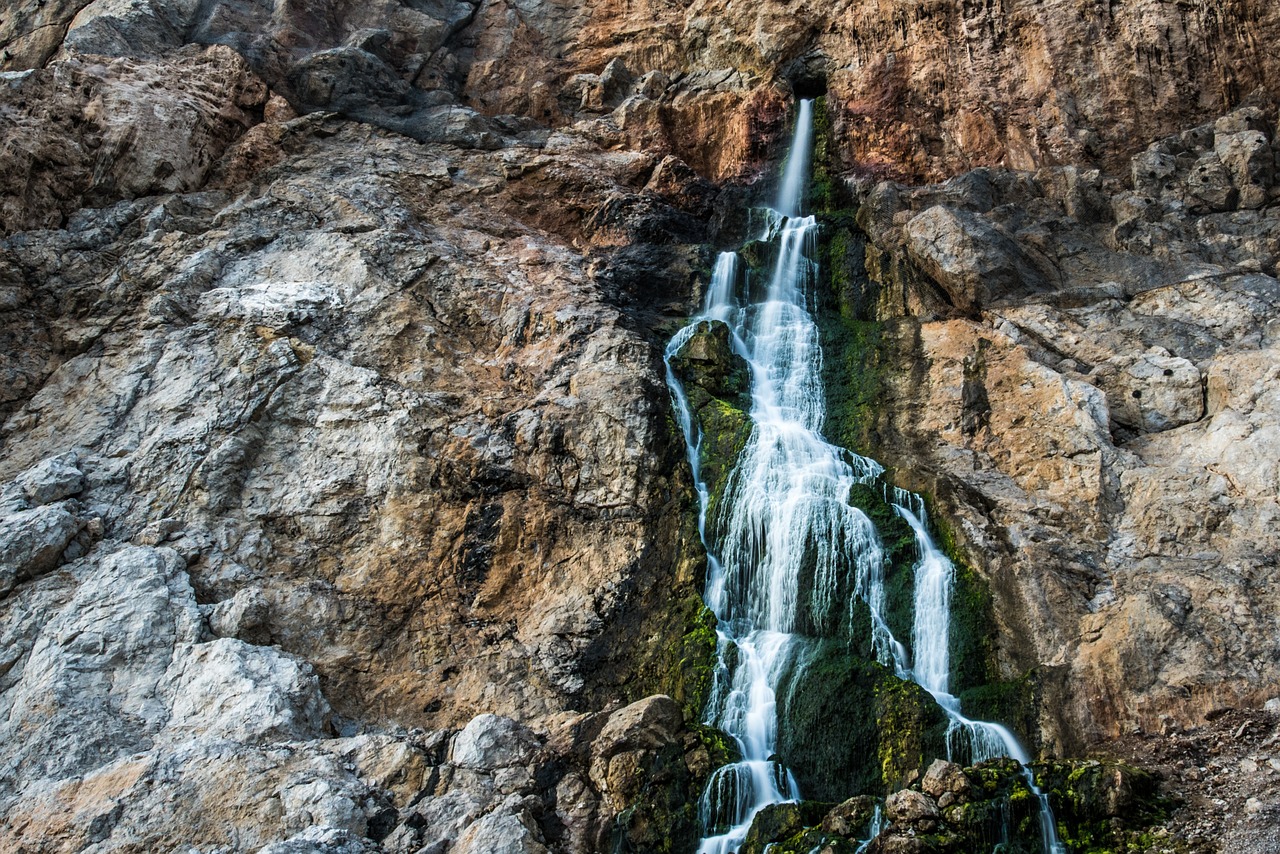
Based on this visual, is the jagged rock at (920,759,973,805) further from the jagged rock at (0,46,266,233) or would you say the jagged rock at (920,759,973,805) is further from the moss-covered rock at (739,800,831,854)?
the jagged rock at (0,46,266,233)

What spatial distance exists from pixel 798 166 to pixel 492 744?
738 inches

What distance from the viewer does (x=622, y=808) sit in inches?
514

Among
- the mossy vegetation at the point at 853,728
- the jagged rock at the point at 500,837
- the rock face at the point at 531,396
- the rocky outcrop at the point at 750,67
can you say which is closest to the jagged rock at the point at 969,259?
the rock face at the point at 531,396

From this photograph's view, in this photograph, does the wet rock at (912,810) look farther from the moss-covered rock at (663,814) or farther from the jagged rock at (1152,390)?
the jagged rock at (1152,390)

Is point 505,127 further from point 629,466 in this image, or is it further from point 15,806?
point 15,806

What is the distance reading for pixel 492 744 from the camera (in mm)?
13453

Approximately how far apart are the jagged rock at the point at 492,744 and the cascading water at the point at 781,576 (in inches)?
105

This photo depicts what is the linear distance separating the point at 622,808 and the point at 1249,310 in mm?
14706

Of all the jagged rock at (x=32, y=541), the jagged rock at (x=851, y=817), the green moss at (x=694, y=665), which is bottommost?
the jagged rock at (x=851, y=817)

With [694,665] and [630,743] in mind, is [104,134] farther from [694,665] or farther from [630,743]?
[630,743]

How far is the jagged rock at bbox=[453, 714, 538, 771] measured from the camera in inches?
521

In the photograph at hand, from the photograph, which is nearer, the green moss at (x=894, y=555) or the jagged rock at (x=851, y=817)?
the jagged rock at (x=851, y=817)

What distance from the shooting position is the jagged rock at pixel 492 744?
1324 centimetres

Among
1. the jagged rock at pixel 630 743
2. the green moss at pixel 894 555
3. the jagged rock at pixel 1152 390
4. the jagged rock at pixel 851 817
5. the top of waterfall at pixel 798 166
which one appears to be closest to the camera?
the jagged rock at pixel 851 817
